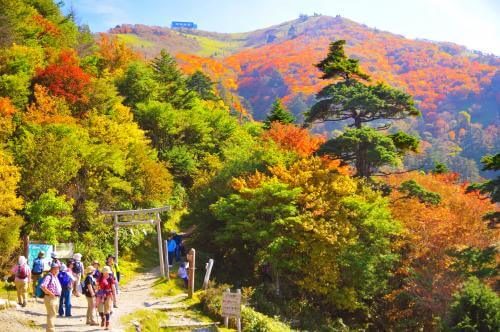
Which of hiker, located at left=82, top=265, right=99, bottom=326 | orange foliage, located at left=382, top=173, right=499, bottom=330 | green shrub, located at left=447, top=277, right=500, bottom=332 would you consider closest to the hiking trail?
hiker, located at left=82, top=265, right=99, bottom=326

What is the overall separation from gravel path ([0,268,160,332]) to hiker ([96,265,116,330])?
40 centimetres

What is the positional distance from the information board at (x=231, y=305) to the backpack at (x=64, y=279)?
15.3 feet

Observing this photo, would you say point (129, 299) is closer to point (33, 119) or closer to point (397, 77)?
point (33, 119)

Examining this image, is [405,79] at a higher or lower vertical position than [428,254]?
higher

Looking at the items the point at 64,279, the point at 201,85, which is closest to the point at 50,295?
the point at 64,279

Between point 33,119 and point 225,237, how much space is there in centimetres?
1105

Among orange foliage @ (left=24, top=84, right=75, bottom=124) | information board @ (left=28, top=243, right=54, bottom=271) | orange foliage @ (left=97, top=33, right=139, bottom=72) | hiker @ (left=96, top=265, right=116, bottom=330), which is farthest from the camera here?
orange foliage @ (left=97, top=33, right=139, bottom=72)

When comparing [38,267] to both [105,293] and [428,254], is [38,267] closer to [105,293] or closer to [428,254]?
[105,293]

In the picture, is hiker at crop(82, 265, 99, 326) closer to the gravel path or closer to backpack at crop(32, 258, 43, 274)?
the gravel path

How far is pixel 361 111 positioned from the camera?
28500 millimetres

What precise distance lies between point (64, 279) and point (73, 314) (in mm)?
1427

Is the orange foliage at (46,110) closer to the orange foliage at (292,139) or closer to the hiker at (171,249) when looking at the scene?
the hiker at (171,249)

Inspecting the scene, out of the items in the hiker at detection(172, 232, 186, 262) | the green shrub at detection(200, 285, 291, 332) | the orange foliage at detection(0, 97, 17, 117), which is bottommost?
the green shrub at detection(200, 285, 291, 332)

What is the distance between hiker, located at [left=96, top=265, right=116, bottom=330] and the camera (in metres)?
Answer: 12.7
